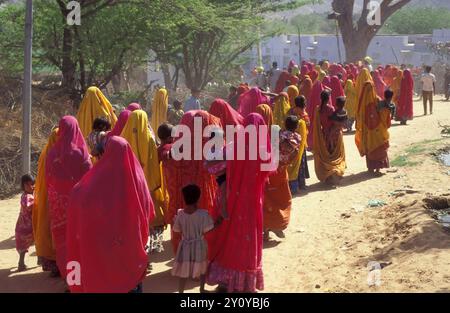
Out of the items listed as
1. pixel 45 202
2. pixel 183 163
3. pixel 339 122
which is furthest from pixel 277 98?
pixel 45 202

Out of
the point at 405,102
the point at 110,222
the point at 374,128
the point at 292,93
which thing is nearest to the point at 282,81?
the point at 405,102

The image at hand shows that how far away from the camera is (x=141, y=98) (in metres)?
17.8

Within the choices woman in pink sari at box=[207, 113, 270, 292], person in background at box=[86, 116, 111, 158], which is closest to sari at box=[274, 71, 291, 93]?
person in background at box=[86, 116, 111, 158]

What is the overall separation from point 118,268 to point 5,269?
259cm

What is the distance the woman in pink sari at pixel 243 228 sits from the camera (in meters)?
5.47

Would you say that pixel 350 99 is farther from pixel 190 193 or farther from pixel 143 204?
pixel 143 204

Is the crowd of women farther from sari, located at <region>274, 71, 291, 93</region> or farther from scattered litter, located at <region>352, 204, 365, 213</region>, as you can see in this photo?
sari, located at <region>274, 71, 291, 93</region>

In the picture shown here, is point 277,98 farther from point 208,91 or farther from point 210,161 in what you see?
point 208,91

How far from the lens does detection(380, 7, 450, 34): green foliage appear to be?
5772cm

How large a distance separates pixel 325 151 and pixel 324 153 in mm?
42

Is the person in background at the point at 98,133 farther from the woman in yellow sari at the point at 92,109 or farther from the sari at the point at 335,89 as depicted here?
the sari at the point at 335,89

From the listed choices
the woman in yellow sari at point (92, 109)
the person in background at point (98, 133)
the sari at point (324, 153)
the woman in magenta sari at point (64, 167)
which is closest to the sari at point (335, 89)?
the sari at point (324, 153)

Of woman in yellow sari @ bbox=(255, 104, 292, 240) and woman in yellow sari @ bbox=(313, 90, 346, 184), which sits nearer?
woman in yellow sari @ bbox=(255, 104, 292, 240)

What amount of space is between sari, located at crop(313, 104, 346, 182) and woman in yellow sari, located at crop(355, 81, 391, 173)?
0.77m
